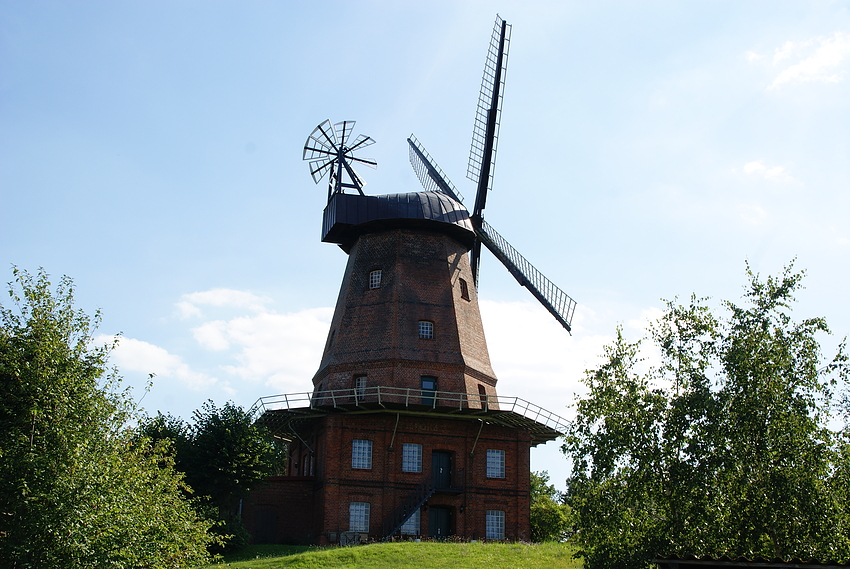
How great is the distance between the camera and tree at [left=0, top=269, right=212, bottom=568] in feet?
47.2

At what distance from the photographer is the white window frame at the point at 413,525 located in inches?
1164

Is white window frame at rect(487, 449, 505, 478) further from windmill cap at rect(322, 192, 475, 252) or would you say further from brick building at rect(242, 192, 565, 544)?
windmill cap at rect(322, 192, 475, 252)

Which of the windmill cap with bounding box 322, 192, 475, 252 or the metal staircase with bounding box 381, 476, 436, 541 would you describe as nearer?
the metal staircase with bounding box 381, 476, 436, 541

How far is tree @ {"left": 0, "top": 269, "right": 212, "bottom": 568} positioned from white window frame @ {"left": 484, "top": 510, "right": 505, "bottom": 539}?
15162 mm

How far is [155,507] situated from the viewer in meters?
16.5

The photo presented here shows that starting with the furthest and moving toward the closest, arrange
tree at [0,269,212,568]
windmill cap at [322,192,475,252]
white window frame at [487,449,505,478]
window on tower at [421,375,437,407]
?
windmill cap at [322,192,475,252]
white window frame at [487,449,505,478]
window on tower at [421,375,437,407]
tree at [0,269,212,568]

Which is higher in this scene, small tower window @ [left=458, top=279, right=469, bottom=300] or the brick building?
small tower window @ [left=458, top=279, right=469, bottom=300]

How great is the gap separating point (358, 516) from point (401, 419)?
150 inches

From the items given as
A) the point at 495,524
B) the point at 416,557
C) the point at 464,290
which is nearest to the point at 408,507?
the point at 495,524

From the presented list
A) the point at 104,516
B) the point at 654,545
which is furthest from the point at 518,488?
the point at 104,516

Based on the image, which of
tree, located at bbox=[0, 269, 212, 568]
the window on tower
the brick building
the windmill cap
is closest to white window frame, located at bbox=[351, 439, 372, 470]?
the brick building

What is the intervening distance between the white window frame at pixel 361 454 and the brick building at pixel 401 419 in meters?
0.04

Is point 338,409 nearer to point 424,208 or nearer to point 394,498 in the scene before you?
point 394,498

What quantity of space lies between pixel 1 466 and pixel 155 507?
3.06 meters
